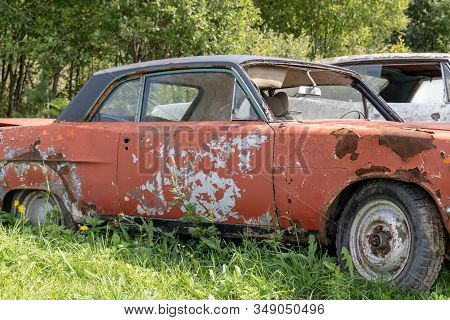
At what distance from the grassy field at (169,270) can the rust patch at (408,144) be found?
75cm

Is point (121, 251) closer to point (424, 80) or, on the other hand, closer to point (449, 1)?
point (424, 80)

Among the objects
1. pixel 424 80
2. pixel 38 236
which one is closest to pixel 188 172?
pixel 38 236

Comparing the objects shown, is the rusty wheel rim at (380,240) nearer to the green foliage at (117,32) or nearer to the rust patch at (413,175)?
the rust patch at (413,175)

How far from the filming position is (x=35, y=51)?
13.4 meters

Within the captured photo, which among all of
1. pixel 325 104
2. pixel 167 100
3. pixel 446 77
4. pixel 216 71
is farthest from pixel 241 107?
pixel 446 77

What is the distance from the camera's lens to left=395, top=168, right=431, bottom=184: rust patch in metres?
3.64

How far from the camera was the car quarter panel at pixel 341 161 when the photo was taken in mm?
A: 3625

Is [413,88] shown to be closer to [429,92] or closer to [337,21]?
[429,92]

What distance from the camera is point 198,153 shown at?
14.5 ft

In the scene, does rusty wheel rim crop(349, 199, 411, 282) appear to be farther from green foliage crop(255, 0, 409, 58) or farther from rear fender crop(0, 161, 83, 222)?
green foliage crop(255, 0, 409, 58)

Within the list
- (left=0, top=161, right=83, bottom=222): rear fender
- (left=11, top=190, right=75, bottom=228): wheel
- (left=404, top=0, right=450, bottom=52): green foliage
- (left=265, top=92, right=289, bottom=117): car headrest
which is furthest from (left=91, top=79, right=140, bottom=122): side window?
(left=404, top=0, right=450, bottom=52): green foliage

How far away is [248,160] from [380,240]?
0.94 metres
